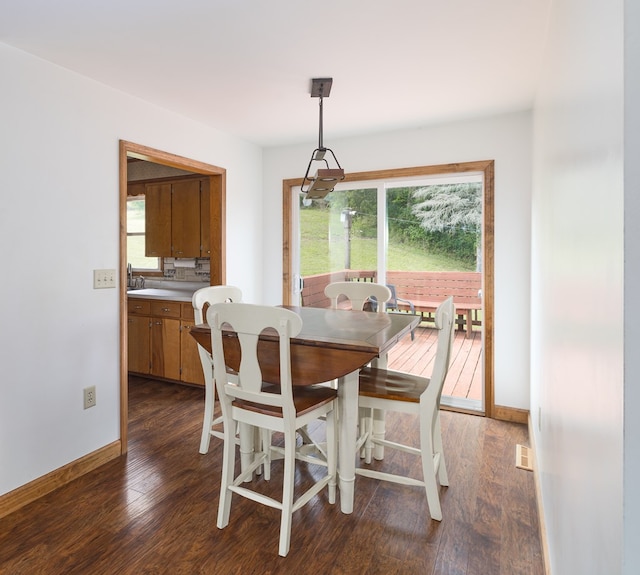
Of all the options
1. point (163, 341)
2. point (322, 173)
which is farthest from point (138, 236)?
point (322, 173)

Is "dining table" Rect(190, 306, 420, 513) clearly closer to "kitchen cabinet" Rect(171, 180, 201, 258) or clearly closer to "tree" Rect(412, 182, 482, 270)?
"tree" Rect(412, 182, 482, 270)

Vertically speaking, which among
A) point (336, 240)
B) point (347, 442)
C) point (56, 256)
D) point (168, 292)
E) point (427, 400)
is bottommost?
point (347, 442)

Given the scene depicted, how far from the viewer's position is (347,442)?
78.1 inches

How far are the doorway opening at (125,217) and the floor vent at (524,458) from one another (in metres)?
2.48

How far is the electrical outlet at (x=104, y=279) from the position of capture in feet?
8.21

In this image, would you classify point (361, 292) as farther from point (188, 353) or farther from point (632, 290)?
point (632, 290)

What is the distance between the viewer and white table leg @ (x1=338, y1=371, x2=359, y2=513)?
196 cm

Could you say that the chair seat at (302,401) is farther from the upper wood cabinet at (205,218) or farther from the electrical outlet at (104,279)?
the upper wood cabinet at (205,218)

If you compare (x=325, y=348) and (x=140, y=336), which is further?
(x=140, y=336)

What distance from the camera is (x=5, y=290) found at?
2.04 meters

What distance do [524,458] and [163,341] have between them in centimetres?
308

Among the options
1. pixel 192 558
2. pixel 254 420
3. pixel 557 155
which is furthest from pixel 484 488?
pixel 557 155

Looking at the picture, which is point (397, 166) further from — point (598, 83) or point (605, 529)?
point (605, 529)

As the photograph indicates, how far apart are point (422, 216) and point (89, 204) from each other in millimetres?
2468
